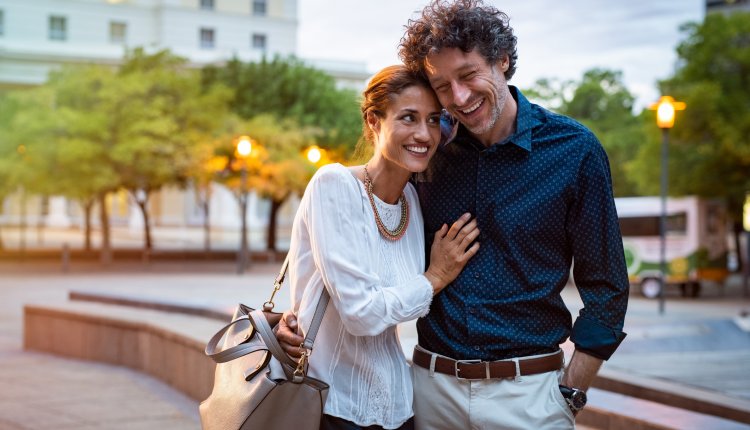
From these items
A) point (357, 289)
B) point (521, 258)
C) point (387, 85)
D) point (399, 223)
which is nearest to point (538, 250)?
point (521, 258)

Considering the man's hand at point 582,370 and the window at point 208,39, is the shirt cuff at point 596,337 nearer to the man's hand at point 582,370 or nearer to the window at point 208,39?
the man's hand at point 582,370

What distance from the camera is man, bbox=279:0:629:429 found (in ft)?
8.87

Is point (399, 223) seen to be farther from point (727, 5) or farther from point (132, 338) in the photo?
point (727, 5)

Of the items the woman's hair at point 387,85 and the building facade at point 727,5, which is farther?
the building facade at point 727,5

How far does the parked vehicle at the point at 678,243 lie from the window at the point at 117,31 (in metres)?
43.6

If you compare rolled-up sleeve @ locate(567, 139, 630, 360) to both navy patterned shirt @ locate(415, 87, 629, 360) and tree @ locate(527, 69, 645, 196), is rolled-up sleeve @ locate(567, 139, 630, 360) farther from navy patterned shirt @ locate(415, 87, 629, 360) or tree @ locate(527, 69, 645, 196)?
tree @ locate(527, 69, 645, 196)

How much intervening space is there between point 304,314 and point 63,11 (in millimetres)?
64899

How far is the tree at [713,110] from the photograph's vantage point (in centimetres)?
2888

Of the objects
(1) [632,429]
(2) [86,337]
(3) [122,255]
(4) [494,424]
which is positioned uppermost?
(4) [494,424]

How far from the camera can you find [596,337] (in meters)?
2.73

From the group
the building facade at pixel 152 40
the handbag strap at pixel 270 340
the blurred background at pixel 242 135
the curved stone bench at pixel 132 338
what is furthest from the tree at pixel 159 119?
the handbag strap at pixel 270 340

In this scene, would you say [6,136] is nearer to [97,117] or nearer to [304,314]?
[97,117]

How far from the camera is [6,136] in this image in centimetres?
3394

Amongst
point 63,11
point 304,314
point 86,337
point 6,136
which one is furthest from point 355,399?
point 63,11
